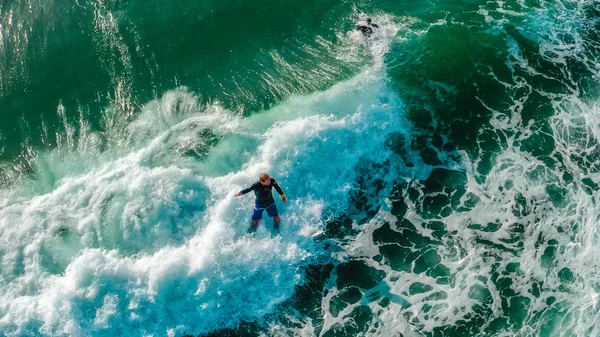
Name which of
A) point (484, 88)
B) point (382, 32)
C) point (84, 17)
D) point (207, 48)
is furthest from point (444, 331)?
point (84, 17)

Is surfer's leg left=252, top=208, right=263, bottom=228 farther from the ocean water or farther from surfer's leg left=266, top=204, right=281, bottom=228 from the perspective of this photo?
the ocean water

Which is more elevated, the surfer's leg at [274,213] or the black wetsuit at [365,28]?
the black wetsuit at [365,28]

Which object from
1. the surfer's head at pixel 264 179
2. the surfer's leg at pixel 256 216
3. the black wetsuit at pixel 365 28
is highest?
the black wetsuit at pixel 365 28

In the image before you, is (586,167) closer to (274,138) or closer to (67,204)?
(274,138)

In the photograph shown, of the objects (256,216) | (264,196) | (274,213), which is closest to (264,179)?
(264,196)

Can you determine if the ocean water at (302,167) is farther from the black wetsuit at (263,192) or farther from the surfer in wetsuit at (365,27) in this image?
the black wetsuit at (263,192)

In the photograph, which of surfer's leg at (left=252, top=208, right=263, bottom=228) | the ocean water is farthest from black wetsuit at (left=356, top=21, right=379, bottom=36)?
surfer's leg at (left=252, top=208, right=263, bottom=228)

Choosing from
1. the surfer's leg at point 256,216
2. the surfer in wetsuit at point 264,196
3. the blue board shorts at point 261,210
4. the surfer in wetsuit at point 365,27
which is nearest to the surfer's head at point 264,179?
the surfer in wetsuit at point 264,196
